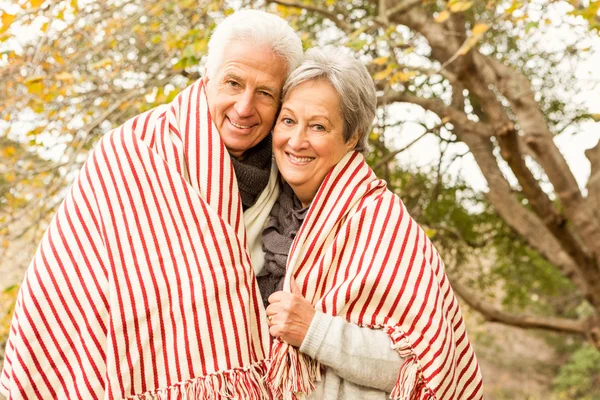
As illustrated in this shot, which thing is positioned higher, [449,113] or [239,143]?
[449,113]

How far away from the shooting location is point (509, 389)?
33.1 ft

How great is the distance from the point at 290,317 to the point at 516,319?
3.77 meters

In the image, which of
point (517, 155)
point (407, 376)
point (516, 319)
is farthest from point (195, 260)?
point (516, 319)

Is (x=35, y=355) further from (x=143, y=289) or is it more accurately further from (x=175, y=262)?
(x=175, y=262)

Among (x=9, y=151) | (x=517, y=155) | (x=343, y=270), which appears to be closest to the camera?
(x=343, y=270)

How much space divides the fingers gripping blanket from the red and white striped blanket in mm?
138

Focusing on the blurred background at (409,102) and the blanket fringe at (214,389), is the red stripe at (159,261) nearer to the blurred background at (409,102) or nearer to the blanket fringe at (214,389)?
the blanket fringe at (214,389)

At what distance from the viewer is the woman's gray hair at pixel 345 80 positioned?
212cm

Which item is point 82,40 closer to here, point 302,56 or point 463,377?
point 302,56

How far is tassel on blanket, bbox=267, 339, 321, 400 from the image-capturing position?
77.6 inches

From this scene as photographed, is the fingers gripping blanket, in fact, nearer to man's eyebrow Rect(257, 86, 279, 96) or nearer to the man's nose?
the man's nose

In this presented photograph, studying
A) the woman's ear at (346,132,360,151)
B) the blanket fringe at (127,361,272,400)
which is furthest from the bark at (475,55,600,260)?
the blanket fringe at (127,361,272,400)

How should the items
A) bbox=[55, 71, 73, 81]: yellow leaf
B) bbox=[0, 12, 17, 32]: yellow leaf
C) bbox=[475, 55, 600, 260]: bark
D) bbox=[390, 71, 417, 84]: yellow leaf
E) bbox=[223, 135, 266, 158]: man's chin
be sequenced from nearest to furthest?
bbox=[223, 135, 266, 158]: man's chin
bbox=[0, 12, 17, 32]: yellow leaf
bbox=[55, 71, 73, 81]: yellow leaf
bbox=[390, 71, 417, 84]: yellow leaf
bbox=[475, 55, 600, 260]: bark

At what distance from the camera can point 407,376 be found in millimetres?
1992
